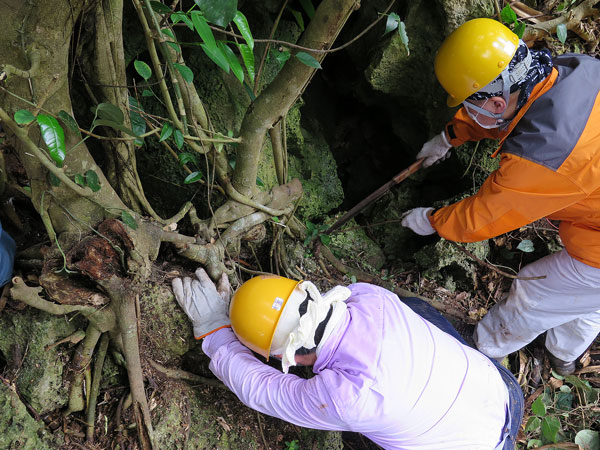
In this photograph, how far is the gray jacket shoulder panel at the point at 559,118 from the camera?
178 centimetres

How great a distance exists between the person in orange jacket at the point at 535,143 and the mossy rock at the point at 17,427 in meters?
2.32

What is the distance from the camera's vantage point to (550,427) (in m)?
2.80

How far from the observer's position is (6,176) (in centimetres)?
173

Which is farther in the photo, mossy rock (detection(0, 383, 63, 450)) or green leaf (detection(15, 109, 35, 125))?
mossy rock (detection(0, 383, 63, 450))

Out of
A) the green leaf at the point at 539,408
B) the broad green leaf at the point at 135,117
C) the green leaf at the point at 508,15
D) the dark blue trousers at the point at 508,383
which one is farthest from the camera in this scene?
the green leaf at the point at 539,408

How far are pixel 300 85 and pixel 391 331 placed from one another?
3.79 ft

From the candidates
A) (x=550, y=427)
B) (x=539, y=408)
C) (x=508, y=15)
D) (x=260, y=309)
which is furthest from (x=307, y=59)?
(x=550, y=427)

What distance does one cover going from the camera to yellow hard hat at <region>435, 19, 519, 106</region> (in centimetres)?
188

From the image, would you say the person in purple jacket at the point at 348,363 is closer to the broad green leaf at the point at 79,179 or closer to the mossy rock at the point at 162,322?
the mossy rock at the point at 162,322

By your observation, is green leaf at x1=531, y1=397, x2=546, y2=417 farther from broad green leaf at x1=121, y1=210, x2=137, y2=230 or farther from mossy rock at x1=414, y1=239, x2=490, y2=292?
broad green leaf at x1=121, y1=210, x2=137, y2=230

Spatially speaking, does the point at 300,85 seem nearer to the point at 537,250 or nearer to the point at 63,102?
the point at 63,102

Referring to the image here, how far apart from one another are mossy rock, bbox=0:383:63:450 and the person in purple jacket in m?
0.80

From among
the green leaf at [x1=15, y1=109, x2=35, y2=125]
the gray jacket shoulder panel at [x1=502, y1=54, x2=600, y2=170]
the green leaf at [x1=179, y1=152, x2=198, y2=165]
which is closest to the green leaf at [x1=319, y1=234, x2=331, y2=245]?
the green leaf at [x1=179, y1=152, x2=198, y2=165]

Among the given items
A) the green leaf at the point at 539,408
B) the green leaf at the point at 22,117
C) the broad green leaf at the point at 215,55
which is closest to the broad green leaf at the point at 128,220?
the green leaf at the point at 22,117
